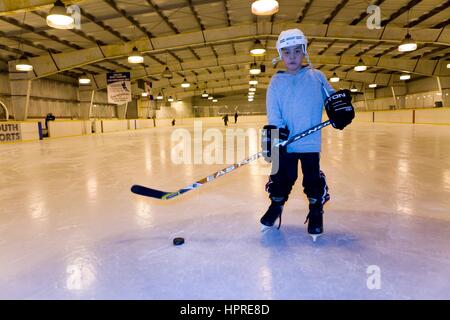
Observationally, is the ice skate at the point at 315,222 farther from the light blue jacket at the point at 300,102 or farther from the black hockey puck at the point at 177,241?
the black hockey puck at the point at 177,241

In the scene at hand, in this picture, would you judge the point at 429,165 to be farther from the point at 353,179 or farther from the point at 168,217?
the point at 168,217

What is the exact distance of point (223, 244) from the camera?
7.08ft

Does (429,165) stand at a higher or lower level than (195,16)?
lower

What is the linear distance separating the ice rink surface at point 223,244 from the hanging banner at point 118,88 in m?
14.5

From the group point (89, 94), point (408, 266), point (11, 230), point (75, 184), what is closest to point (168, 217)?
point (11, 230)

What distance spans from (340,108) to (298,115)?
296 millimetres

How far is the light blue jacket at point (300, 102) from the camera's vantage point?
219cm

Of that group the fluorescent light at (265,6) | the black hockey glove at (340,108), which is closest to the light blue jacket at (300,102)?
the black hockey glove at (340,108)

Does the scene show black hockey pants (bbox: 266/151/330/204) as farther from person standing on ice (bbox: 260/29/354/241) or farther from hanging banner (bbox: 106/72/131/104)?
hanging banner (bbox: 106/72/131/104)

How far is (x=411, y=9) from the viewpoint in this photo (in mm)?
11773

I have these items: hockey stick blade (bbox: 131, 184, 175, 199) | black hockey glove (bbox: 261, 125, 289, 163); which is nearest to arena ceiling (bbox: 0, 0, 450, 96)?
hockey stick blade (bbox: 131, 184, 175, 199)

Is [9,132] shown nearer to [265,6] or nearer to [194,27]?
[194,27]

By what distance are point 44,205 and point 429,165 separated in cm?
564
